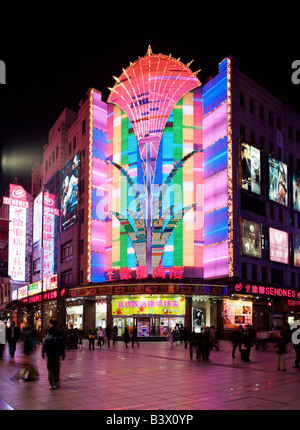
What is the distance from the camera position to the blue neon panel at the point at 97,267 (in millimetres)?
53656

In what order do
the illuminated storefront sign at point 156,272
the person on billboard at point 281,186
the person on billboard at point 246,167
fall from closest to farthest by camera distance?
1. the illuminated storefront sign at point 156,272
2. the person on billboard at point 246,167
3. the person on billboard at point 281,186

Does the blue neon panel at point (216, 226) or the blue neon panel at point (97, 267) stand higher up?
the blue neon panel at point (216, 226)

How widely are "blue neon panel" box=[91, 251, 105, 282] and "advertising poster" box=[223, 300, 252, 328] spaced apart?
15.0 m

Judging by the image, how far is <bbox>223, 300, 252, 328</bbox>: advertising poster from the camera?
49406 mm

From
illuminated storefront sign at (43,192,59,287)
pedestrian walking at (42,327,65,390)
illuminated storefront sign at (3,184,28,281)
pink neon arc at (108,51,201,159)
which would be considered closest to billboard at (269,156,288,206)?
pink neon arc at (108,51,201,159)

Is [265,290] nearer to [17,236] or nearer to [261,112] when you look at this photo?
[261,112]

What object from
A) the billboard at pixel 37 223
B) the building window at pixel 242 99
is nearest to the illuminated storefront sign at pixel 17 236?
the billboard at pixel 37 223

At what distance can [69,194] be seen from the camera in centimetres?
6197

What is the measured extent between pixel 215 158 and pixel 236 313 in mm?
17638

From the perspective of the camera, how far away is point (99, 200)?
55344 millimetres

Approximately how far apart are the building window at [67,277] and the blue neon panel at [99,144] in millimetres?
16093

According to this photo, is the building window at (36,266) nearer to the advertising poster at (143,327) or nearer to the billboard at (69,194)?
the billboard at (69,194)
